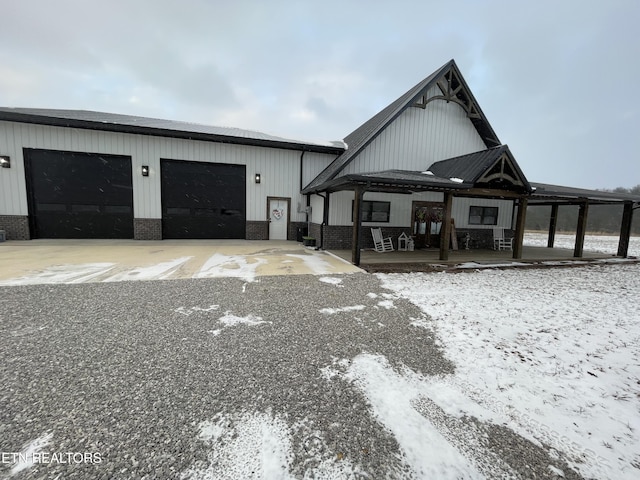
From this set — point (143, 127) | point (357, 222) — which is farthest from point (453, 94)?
point (143, 127)

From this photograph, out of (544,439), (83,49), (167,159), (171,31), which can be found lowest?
(544,439)

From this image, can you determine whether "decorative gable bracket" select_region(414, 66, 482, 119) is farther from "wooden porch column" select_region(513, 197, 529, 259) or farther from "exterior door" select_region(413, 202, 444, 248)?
"wooden porch column" select_region(513, 197, 529, 259)

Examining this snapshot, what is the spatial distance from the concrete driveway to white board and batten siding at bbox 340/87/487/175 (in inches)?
170

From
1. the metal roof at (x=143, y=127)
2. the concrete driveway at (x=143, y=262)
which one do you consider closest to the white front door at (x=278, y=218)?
the concrete driveway at (x=143, y=262)

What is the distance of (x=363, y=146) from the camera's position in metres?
9.62

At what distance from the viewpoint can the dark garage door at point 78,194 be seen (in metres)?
10.5

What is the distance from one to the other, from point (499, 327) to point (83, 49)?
2150 centimetres

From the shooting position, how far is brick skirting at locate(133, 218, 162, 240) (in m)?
11.2

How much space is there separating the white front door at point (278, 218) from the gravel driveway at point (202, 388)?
27.2 ft

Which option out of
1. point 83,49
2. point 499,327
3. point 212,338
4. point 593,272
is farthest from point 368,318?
point 83,49

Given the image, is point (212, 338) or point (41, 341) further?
point (212, 338)

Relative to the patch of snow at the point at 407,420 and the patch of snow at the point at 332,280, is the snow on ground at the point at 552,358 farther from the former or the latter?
the patch of snow at the point at 332,280

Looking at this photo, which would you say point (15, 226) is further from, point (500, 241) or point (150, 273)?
point (500, 241)

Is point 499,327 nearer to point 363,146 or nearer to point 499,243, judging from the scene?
point 363,146
